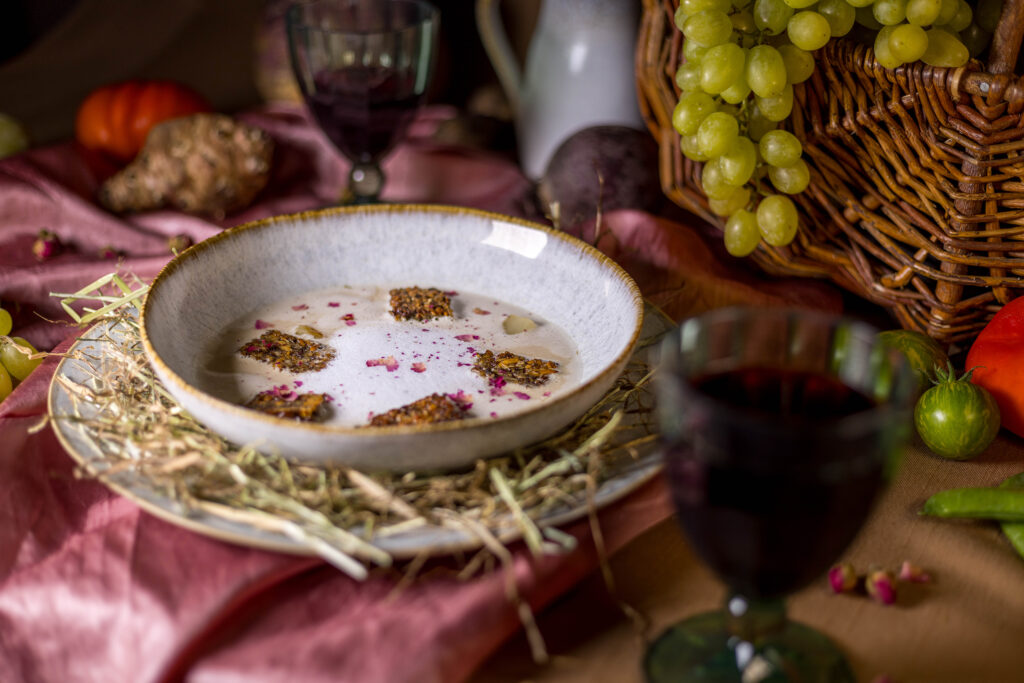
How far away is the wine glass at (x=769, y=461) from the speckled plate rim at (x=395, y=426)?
0.14 metres

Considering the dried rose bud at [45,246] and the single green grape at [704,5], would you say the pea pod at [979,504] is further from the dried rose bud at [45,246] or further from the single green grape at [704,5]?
the dried rose bud at [45,246]

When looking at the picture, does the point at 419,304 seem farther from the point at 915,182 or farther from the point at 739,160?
the point at 915,182

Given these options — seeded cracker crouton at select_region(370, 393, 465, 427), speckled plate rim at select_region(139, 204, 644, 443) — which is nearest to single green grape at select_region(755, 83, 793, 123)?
speckled plate rim at select_region(139, 204, 644, 443)

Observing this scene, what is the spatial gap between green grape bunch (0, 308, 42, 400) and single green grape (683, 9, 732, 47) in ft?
2.42

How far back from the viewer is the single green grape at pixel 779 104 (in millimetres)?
945

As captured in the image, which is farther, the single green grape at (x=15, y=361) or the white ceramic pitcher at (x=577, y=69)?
the white ceramic pitcher at (x=577, y=69)

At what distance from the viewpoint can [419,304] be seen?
970 millimetres

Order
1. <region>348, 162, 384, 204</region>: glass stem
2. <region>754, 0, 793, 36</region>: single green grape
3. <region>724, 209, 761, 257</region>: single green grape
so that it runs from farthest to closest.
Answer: <region>348, 162, 384, 204</region>: glass stem < <region>724, 209, 761, 257</region>: single green grape < <region>754, 0, 793, 36</region>: single green grape

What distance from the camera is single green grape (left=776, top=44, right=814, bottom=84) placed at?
3.05 feet

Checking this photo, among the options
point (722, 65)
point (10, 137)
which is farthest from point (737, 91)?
point (10, 137)

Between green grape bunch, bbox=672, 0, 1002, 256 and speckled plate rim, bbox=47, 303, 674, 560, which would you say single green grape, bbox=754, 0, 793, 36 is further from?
speckled plate rim, bbox=47, 303, 674, 560

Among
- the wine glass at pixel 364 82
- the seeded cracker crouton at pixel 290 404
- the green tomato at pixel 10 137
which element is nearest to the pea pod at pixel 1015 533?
the seeded cracker crouton at pixel 290 404

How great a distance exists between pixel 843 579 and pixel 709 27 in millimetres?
534

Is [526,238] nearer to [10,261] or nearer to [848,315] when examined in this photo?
[848,315]
